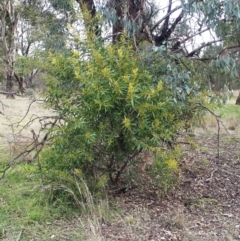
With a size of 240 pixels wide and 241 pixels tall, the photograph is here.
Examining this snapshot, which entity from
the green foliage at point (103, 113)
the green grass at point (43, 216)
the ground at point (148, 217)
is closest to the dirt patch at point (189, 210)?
the ground at point (148, 217)

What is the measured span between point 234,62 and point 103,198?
194cm

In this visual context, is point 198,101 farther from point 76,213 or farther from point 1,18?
point 1,18

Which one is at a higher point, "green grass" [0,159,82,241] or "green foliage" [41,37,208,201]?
"green foliage" [41,37,208,201]

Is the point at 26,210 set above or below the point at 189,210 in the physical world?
above

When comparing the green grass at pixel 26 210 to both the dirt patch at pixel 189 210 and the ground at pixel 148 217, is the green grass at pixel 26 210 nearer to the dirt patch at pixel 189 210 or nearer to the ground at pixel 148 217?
the ground at pixel 148 217

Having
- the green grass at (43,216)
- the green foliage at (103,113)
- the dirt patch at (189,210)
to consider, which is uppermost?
the green foliage at (103,113)

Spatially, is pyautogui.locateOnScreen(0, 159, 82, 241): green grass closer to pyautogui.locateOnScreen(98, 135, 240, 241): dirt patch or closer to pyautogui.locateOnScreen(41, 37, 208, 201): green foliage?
pyautogui.locateOnScreen(41, 37, 208, 201): green foliage

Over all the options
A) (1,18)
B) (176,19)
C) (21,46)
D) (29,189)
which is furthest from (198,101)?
(21,46)

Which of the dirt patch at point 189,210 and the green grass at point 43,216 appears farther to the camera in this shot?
the dirt patch at point 189,210

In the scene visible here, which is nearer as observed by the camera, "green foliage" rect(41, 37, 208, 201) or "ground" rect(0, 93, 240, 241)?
"ground" rect(0, 93, 240, 241)

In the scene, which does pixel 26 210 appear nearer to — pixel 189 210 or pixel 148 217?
pixel 148 217

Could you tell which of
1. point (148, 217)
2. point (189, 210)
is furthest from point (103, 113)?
point (189, 210)

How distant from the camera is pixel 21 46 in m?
22.7

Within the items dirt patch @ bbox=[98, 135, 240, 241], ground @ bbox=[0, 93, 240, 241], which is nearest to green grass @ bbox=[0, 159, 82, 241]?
ground @ bbox=[0, 93, 240, 241]
